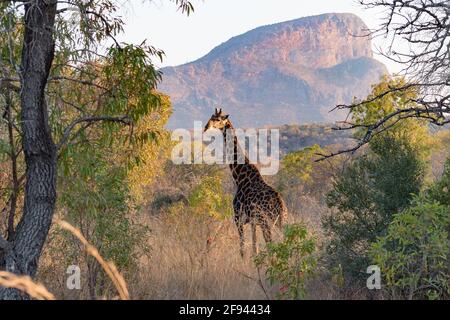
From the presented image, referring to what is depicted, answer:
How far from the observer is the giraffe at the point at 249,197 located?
9.97 m

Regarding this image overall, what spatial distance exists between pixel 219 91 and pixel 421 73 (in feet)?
465

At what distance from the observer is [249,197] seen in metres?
10.5

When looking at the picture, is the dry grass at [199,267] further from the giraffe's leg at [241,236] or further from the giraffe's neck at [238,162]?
the giraffe's neck at [238,162]

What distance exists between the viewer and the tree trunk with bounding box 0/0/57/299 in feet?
21.4

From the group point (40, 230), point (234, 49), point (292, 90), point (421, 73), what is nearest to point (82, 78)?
point (40, 230)

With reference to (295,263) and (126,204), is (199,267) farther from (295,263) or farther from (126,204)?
(295,263)

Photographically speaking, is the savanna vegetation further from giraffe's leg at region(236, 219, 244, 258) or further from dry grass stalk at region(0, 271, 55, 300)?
dry grass stalk at region(0, 271, 55, 300)

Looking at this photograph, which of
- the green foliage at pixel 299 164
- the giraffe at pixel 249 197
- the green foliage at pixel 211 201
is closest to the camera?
the giraffe at pixel 249 197

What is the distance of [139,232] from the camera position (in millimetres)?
8484

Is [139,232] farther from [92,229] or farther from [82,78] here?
[82,78]

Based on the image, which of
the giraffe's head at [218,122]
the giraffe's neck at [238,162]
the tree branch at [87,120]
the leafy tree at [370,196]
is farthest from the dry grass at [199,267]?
the tree branch at [87,120]

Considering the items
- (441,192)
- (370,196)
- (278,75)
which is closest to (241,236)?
(370,196)

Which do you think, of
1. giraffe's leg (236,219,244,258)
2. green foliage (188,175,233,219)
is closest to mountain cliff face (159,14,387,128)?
green foliage (188,175,233,219)
